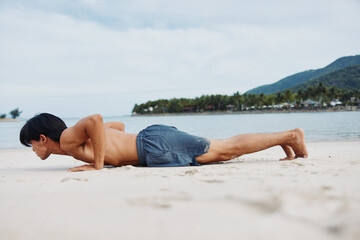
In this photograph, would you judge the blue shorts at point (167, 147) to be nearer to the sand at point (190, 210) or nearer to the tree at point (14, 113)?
the sand at point (190, 210)

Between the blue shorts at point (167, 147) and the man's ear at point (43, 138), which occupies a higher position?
the man's ear at point (43, 138)

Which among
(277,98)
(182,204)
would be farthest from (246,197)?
(277,98)

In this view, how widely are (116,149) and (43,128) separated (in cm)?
79

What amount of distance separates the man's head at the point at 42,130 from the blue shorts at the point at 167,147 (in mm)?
858

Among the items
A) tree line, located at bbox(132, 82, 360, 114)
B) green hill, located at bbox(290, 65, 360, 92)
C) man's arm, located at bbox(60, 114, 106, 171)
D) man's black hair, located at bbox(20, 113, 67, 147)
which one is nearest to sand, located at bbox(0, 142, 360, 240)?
man's arm, located at bbox(60, 114, 106, 171)

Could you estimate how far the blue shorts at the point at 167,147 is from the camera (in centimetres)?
334

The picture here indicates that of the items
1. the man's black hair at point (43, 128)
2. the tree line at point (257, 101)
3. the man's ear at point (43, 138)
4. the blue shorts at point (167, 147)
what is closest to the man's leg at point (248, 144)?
the blue shorts at point (167, 147)

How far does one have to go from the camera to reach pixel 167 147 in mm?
3377

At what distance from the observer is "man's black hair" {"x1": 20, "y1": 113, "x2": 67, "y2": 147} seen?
3135mm

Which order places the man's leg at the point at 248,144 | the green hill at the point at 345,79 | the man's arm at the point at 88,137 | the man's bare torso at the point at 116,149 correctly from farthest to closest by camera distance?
the green hill at the point at 345,79, the man's leg at the point at 248,144, the man's bare torso at the point at 116,149, the man's arm at the point at 88,137

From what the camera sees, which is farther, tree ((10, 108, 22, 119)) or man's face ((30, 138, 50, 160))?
tree ((10, 108, 22, 119))

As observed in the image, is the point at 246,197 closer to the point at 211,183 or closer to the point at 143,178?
the point at 211,183

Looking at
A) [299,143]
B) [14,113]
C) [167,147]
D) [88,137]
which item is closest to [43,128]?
[88,137]

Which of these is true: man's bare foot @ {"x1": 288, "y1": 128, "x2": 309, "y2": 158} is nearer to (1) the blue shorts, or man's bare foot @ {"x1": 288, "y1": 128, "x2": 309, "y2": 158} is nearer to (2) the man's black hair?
(1) the blue shorts
